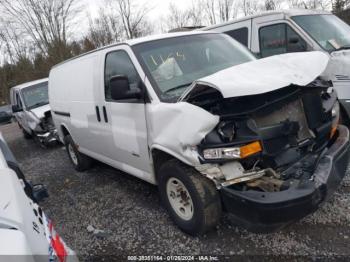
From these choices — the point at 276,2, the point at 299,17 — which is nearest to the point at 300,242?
the point at 299,17

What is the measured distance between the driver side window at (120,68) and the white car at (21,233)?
1.79 meters

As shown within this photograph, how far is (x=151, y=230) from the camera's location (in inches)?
138

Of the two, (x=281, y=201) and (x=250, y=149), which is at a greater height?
(x=250, y=149)

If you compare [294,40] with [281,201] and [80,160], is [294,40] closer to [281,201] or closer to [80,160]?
[281,201]

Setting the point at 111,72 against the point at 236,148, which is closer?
the point at 236,148

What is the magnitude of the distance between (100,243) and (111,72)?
209cm

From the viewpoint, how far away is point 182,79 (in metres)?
3.38

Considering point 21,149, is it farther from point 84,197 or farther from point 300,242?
point 300,242

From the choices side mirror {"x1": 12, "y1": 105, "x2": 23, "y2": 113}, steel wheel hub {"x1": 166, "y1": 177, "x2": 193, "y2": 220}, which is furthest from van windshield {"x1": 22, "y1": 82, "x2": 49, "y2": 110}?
steel wheel hub {"x1": 166, "y1": 177, "x2": 193, "y2": 220}

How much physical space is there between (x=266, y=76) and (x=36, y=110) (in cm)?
759

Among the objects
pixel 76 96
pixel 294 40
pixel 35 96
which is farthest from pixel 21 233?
pixel 35 96

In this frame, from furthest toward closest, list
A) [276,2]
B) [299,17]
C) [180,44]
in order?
[276,2]
[299,17]
[180,44]

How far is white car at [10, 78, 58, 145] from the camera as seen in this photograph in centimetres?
832

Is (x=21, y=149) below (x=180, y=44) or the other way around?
below
